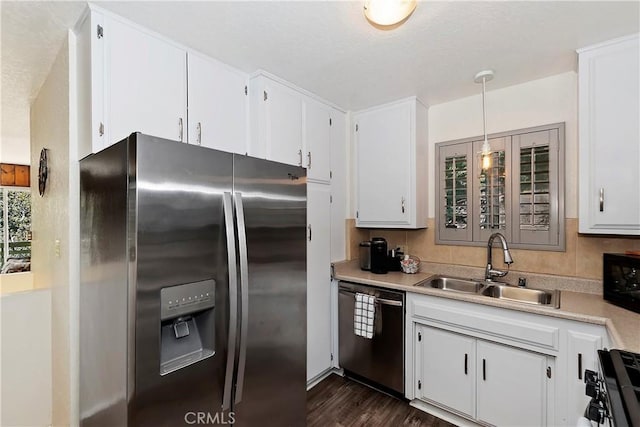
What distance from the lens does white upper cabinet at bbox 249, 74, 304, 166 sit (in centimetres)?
211

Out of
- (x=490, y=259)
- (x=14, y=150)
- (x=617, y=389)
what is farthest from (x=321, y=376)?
(x=14, y=150)

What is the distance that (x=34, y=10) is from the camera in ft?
4.76

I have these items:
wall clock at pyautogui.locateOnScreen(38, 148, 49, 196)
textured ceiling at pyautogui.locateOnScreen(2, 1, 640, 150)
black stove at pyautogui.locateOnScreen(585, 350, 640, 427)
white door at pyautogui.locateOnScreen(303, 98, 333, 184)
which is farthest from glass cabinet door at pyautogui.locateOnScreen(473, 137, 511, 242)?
wall clock at pyautogui.locateOnScreen(38, 148, 49, 196)

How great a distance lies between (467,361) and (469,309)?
343 millimetres

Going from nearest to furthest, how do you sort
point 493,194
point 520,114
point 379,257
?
point 520,114 < point 493,194 < point 379,257

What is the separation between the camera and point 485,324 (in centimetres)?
189

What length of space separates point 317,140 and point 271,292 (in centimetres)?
149

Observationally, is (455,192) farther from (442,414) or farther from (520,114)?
(442,414)

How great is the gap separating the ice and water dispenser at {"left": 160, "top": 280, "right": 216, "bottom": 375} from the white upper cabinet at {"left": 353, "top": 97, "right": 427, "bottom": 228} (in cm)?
183

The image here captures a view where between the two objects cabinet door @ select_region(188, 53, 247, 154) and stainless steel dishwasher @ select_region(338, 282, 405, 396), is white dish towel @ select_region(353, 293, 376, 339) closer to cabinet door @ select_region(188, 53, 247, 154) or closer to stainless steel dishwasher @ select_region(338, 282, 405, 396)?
stainless steel dishwasher @ select_region(338, 282, 405, 396)

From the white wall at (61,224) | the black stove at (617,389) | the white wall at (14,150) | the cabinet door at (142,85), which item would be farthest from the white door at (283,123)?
the white wall at (14,150)

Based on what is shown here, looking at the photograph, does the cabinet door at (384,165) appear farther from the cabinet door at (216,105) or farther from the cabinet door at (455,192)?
the cabinet door at (216,105)

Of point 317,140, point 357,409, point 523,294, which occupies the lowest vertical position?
point 357,409

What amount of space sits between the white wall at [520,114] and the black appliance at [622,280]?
1.61 ft
